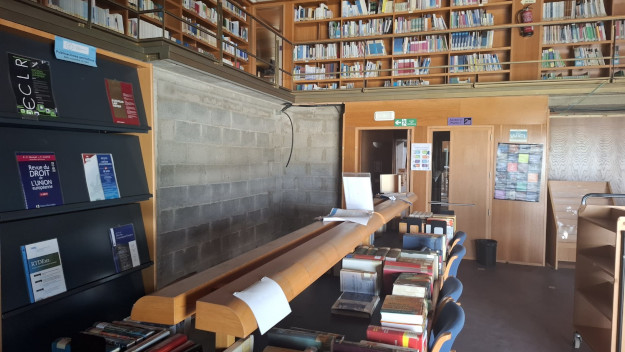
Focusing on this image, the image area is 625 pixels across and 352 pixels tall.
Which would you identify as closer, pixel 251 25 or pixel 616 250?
pixel 616 250

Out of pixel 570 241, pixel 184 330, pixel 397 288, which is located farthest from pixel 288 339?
pixel 570 241

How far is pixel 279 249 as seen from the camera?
1535mm

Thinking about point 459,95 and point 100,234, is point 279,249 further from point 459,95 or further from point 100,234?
point 459,95

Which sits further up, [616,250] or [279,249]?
[279,249]

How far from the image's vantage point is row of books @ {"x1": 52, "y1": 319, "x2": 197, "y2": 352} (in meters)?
1.09

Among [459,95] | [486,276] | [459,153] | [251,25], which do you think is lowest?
[486,276]

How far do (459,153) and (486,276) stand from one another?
1817mm

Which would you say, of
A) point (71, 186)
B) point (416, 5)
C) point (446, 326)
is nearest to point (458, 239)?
point (446, 326)

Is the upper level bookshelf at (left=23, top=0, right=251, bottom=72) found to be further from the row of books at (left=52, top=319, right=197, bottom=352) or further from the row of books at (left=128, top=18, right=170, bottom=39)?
the row of books at (left=52, top=319, right=197, bottom=352)

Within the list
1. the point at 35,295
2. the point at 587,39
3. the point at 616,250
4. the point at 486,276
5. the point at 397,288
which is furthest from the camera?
the point at 587,39

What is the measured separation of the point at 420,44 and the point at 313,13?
1.97 metres

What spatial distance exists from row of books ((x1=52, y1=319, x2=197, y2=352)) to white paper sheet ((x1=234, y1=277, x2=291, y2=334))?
293 millimetres

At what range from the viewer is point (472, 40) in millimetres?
5953

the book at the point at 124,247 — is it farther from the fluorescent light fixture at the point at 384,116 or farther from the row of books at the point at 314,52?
the row of books at the point at 314,52
